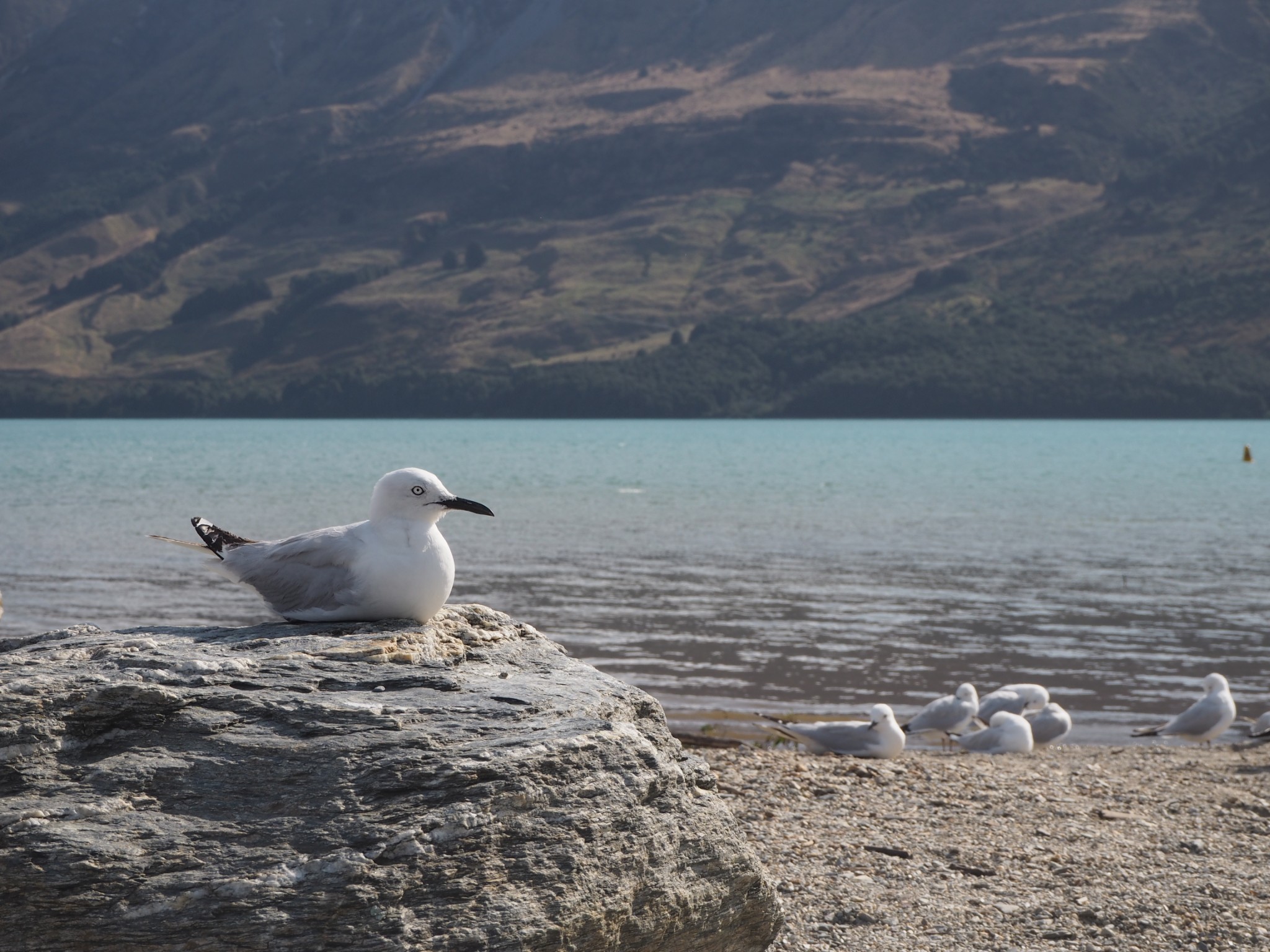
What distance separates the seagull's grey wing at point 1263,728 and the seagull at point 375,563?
37.0 ft

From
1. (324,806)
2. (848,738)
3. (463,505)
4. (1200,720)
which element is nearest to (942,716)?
(848,738)

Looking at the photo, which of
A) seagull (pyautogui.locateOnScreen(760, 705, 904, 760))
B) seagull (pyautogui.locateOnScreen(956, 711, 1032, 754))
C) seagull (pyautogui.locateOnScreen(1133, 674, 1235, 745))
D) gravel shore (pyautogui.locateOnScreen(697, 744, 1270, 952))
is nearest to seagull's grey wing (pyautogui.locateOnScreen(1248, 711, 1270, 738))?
seagull (pyautogui.locateOnScreen(1133, 674, 1235, 745))

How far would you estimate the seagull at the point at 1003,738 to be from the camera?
1350 centimetres

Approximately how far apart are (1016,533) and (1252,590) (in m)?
10.9

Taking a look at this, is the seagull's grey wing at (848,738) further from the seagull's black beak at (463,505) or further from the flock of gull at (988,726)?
the seagull's black beak at (463,505)

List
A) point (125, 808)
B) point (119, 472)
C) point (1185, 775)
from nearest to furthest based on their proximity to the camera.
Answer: point (125, 808) → point (1185, 775) → point (119, 472)

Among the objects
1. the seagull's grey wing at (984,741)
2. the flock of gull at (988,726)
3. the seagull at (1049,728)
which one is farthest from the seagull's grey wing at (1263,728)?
the seagull's grey wing at (984,741)

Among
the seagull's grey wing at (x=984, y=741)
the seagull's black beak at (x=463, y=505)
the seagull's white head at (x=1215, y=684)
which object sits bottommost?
the seagull's grey wing at (x=984, y=741)

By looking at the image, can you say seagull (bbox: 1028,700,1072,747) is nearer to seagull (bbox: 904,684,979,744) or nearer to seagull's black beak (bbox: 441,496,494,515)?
seagull (bbox: 904,684,979,744)

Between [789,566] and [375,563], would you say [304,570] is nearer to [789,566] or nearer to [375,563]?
[375,563]

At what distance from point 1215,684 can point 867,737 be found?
4.76 meters

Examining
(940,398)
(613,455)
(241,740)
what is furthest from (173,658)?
(940,398)

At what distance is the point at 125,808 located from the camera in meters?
4.83

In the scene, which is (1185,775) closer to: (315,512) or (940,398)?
(315,512)
